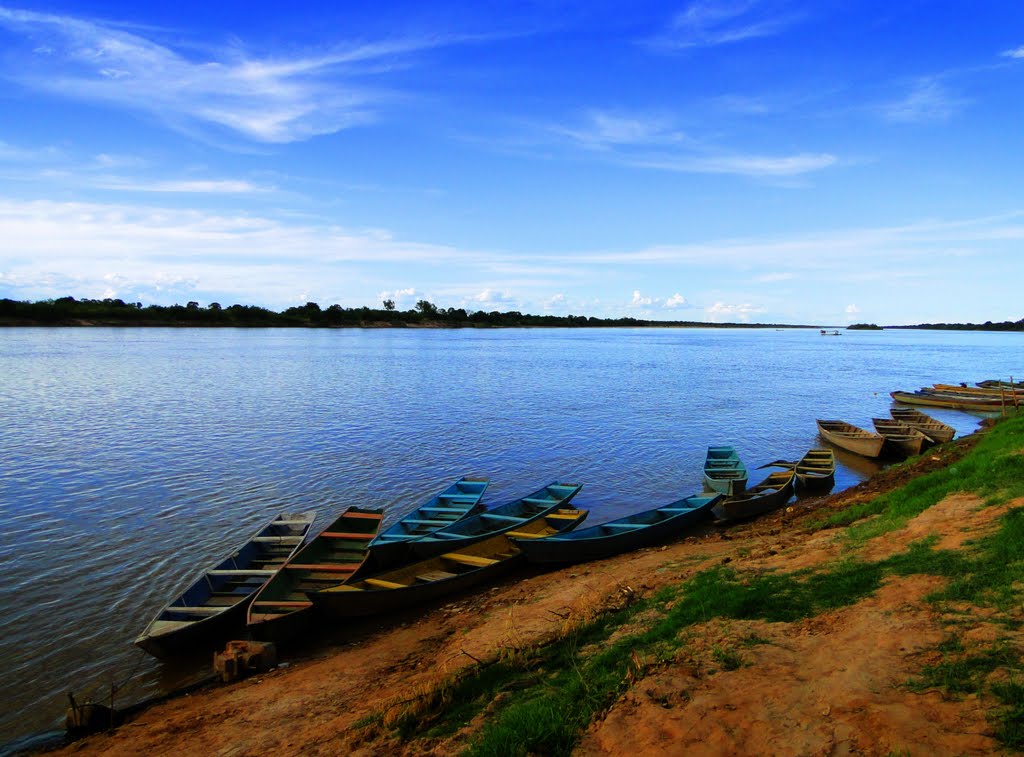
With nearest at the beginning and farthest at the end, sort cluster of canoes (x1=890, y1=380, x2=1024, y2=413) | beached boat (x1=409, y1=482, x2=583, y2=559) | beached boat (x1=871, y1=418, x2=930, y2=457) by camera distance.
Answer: beached boat (x1=409, y1=482, x2=583, y2=559) < beached boat (x1=871, y1=418, x2=930, y2=457) < cluster of canoes (x1=890, y1=380, x2=1024, y2=413)

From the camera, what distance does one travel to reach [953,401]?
129 feet

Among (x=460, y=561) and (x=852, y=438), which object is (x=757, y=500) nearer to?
(x=460, y=561)

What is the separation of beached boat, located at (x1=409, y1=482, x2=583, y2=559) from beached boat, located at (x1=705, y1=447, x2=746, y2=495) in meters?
4.44

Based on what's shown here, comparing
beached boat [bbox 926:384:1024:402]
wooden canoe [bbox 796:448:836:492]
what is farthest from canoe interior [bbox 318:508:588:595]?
beached boat [bbox 926:384:1024:402]

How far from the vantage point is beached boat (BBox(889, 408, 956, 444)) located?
89.0 feet

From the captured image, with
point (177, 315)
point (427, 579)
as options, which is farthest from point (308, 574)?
point (177, 315)

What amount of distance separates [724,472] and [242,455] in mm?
18004

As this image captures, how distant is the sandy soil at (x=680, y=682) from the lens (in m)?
5.45

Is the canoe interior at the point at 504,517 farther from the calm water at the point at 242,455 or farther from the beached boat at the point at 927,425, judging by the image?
the beached boat at the point at 927,425

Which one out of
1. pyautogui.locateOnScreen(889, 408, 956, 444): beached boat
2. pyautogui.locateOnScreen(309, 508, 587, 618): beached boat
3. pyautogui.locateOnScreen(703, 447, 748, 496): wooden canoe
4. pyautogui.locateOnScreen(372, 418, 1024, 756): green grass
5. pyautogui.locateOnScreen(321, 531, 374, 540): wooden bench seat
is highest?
pyautogui.locateOnScreen(372, 418, 1024, 756): green grass

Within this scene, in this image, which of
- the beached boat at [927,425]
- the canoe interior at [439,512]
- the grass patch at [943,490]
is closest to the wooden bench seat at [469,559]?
the canoe interior at [439,512]

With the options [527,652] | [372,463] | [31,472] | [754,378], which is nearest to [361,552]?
[527,652]

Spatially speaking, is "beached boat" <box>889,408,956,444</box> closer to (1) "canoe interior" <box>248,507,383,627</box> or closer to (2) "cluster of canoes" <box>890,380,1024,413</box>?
(2) "cluster of canoes" <box>890,380,1024,413</box>

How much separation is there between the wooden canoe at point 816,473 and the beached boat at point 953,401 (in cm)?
2215
